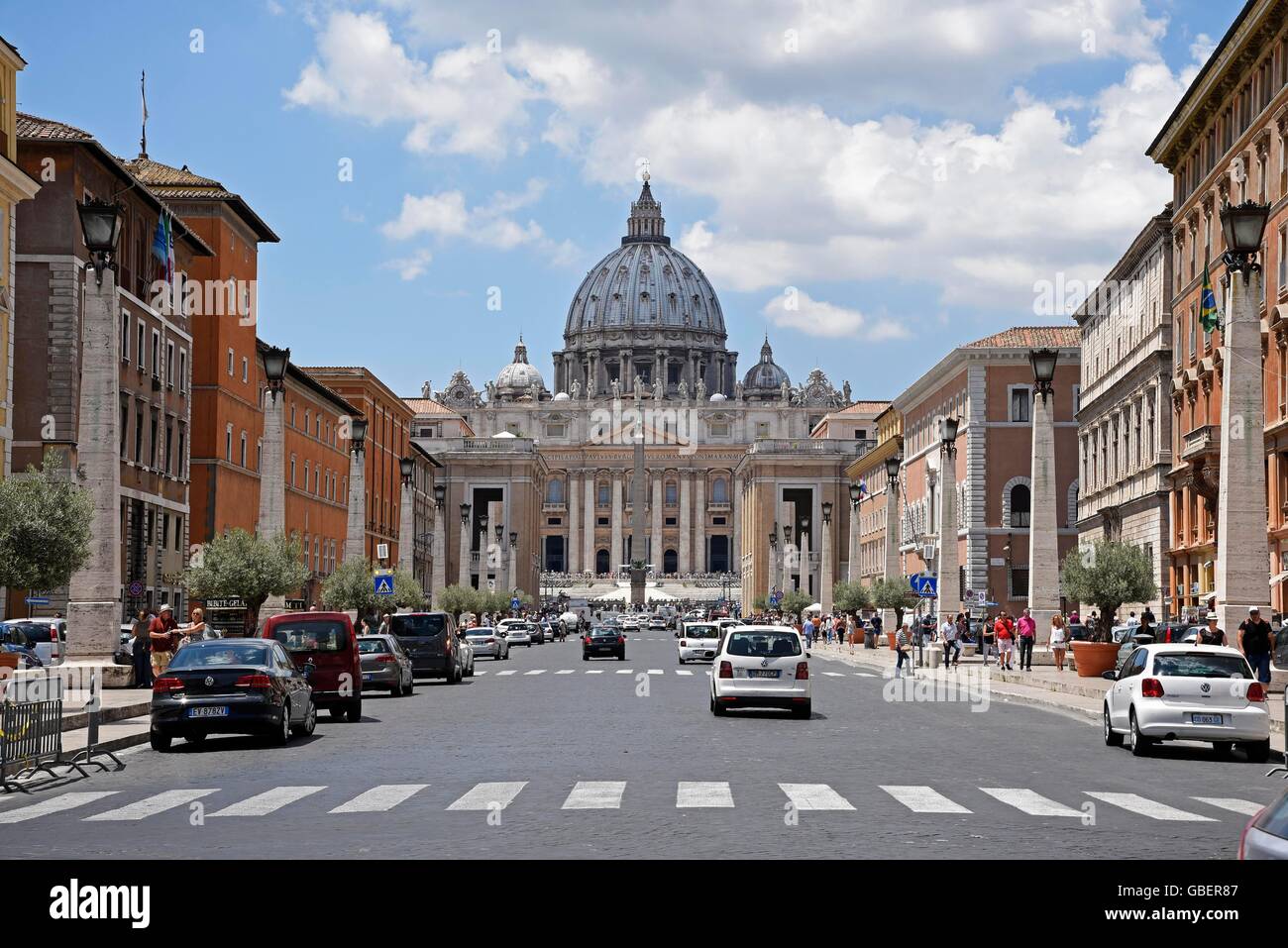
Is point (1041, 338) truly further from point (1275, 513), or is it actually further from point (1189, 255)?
point (1275, 513)

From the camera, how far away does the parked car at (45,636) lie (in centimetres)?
3981

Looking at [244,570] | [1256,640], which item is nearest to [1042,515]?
[1256,640]

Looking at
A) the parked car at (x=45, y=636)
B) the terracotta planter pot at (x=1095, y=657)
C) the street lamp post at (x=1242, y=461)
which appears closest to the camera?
the street lamp post at (x=1242, y=461)

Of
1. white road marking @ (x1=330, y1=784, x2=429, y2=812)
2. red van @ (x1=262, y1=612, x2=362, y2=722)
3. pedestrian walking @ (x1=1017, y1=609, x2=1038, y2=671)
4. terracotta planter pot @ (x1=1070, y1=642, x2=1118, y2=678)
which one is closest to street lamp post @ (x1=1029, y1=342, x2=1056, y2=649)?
pedestrian walking @ (x1=1017, y1=609, x2=1038, y2=671)

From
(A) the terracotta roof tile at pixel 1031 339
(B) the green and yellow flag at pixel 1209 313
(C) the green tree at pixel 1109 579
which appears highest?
(A) the terracotta roof tile at pixel 1031 339

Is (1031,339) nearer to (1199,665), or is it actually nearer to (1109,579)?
(1109,579)

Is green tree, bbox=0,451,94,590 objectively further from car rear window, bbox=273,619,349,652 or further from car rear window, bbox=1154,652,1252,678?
car rear window, bbox=1154,652,1252,678

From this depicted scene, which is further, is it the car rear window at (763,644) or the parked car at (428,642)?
the parked car at (428,642)

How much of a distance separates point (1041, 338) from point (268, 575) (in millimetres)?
54981

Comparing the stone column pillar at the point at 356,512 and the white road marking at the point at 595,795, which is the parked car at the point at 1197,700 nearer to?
the white road marking at the point at 595,795

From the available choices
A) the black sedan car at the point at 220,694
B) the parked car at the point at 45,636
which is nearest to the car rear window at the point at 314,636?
the black sedan car at the point at 220,694

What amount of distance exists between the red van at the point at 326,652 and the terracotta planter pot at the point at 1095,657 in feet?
62.1
